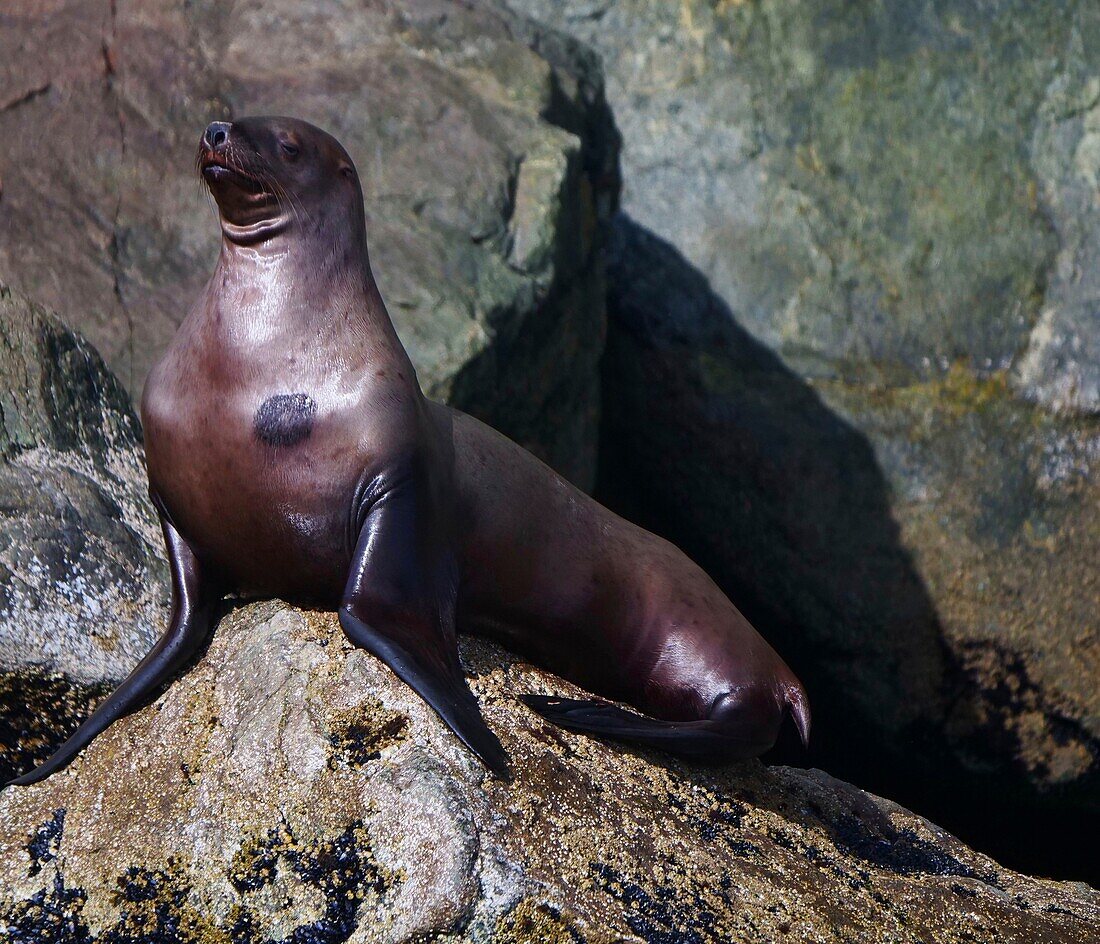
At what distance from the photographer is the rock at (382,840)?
283 centimetres

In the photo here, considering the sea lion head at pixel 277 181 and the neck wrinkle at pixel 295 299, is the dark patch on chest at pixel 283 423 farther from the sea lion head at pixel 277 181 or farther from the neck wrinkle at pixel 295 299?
the sea lion head at pixel 277 181

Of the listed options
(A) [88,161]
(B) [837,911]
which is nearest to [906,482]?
(B) [837,911]

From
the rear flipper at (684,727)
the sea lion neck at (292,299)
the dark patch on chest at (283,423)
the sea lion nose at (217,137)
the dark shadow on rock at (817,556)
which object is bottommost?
the dark shadow on rock at (817,556)

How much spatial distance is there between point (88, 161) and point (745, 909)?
468 cm

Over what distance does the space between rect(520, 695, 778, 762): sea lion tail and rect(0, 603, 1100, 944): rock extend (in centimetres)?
6

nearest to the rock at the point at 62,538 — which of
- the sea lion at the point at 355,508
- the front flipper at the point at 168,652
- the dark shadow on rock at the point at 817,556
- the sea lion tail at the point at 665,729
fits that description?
the front flipper at the point at 168,652

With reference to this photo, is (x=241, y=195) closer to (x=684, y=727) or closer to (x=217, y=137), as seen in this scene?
(x=217, y=137)

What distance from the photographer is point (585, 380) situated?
263 inches

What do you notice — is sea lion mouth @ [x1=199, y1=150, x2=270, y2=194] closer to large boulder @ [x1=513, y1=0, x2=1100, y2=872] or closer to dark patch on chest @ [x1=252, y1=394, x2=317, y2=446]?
dark patch on chest @ [x1=252, y1=394, x2=317, y2=446]

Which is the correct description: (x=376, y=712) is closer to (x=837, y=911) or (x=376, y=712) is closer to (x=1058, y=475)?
(x=837, y=911)

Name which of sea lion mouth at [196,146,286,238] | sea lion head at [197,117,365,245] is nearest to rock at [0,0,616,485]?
sea lion head at [197,117,365,245]

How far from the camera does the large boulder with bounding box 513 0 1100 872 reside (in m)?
6.44

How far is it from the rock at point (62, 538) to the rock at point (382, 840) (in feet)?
1.26

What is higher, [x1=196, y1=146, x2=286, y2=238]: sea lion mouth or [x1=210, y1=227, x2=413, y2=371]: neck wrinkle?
[x1=196, y1=146, x2=286, y2=238]: sea lion mouth
